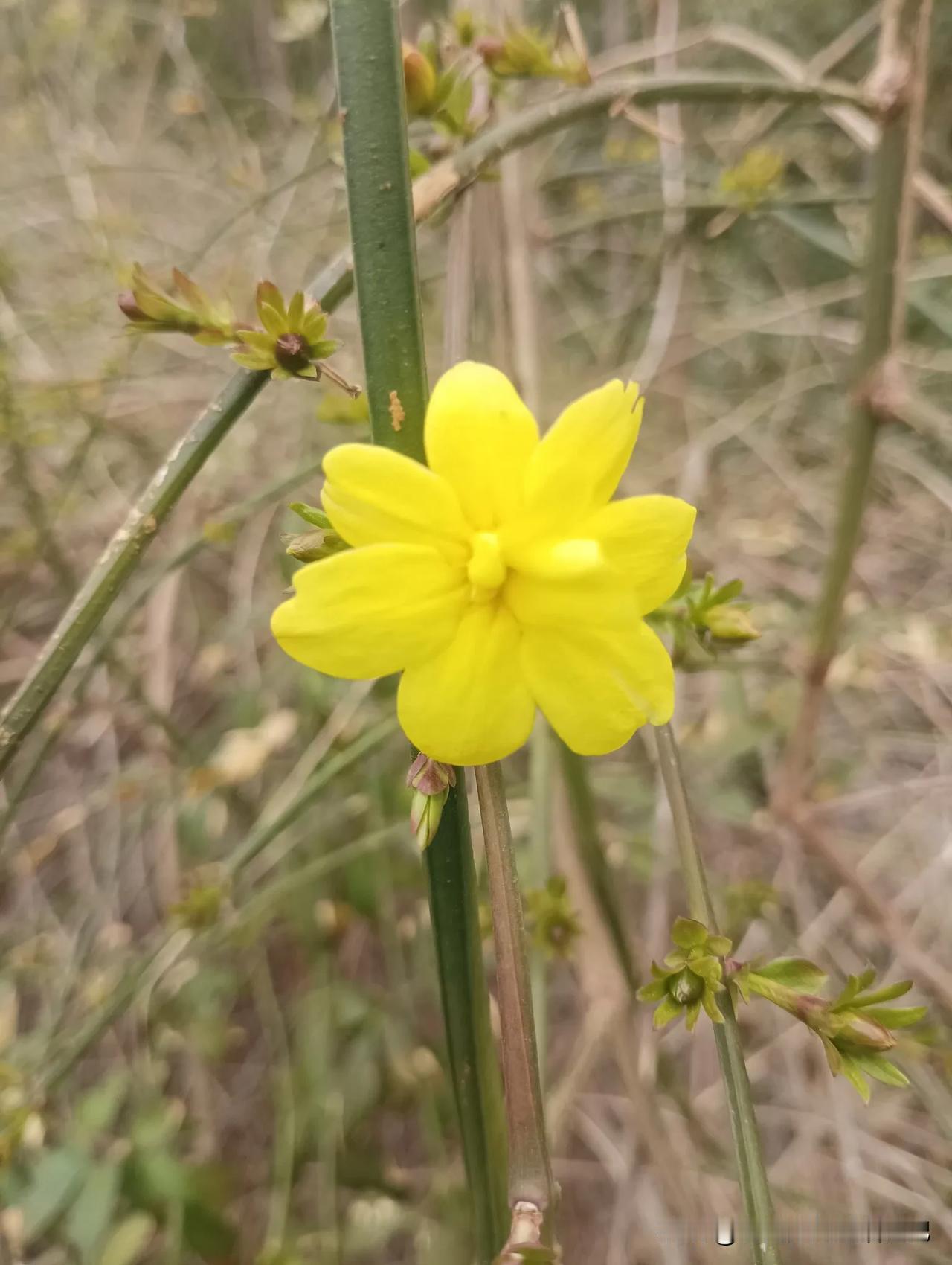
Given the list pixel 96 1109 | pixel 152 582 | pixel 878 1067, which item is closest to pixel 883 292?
pixel 878 1067

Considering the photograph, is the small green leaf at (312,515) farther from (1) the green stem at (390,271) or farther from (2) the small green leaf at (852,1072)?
(2) the small green leaf at (852,1072)

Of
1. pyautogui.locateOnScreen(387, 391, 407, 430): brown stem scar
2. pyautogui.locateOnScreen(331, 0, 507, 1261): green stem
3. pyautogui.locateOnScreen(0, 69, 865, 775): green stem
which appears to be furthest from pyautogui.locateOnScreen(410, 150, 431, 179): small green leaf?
pyautogui.locateOnScreen(387, 391, 407, 430): brown stem scar

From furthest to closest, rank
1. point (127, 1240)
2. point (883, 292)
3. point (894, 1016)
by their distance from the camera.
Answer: point (127, 1240) → point (883, 292) → point (894, 1016)

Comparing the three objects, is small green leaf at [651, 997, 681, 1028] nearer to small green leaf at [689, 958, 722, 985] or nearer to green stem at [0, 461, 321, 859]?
small green leaf at [689, 958, 722, 985]

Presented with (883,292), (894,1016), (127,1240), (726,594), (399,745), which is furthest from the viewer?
(399,745)

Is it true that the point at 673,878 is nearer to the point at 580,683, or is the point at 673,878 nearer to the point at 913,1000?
the point at 913,1000

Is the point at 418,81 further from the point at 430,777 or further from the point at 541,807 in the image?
the point at 541,807

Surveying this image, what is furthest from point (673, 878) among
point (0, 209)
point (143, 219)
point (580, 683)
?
point (0, 209)
